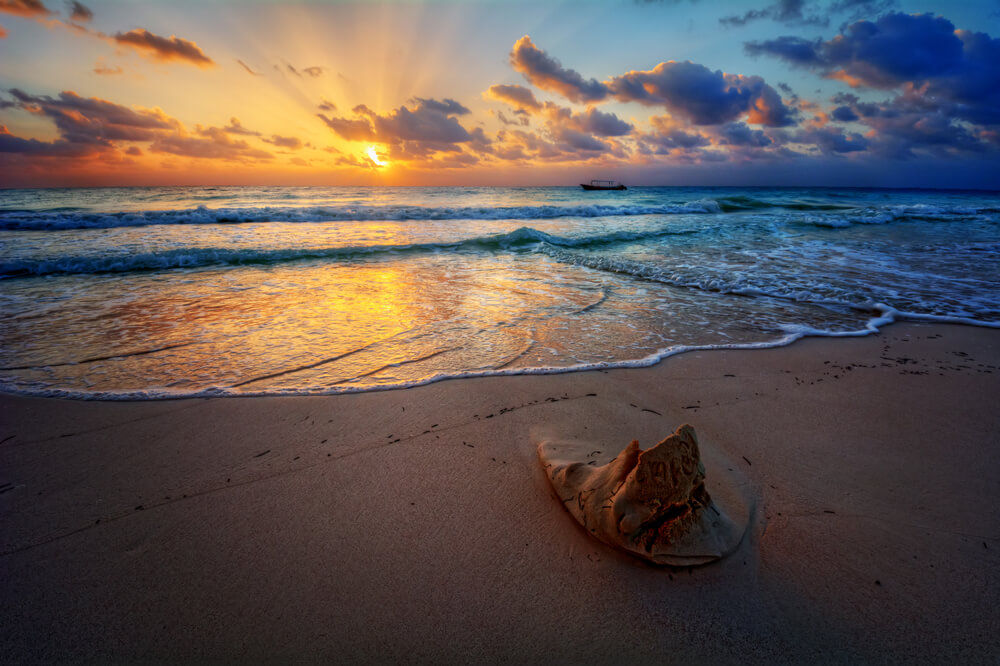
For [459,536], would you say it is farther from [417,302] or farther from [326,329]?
[417,302]

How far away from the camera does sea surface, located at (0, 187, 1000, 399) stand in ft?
13.0

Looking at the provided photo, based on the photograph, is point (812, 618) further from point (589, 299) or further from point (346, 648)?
point (589, 299)

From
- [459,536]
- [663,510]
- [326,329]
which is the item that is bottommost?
[459,536]

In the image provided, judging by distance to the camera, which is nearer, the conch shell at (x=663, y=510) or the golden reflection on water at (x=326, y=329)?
the conch shell at (x=663, y=510)

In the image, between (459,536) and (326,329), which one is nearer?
(459,536)

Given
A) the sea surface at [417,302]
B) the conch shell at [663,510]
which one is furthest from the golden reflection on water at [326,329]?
the conch shell at [663,510]

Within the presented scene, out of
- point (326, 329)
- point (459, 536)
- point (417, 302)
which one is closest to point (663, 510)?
point (459, 536)

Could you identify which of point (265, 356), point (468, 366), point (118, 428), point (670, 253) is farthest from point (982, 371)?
point (670, 253)

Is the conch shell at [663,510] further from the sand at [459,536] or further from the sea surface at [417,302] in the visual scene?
the sea surface at [417,302]

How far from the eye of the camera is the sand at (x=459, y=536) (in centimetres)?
154

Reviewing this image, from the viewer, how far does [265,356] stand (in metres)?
4.18

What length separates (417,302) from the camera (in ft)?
20.8

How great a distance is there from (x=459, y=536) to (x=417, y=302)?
4694 millimetres

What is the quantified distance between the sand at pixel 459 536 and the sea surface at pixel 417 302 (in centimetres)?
77
